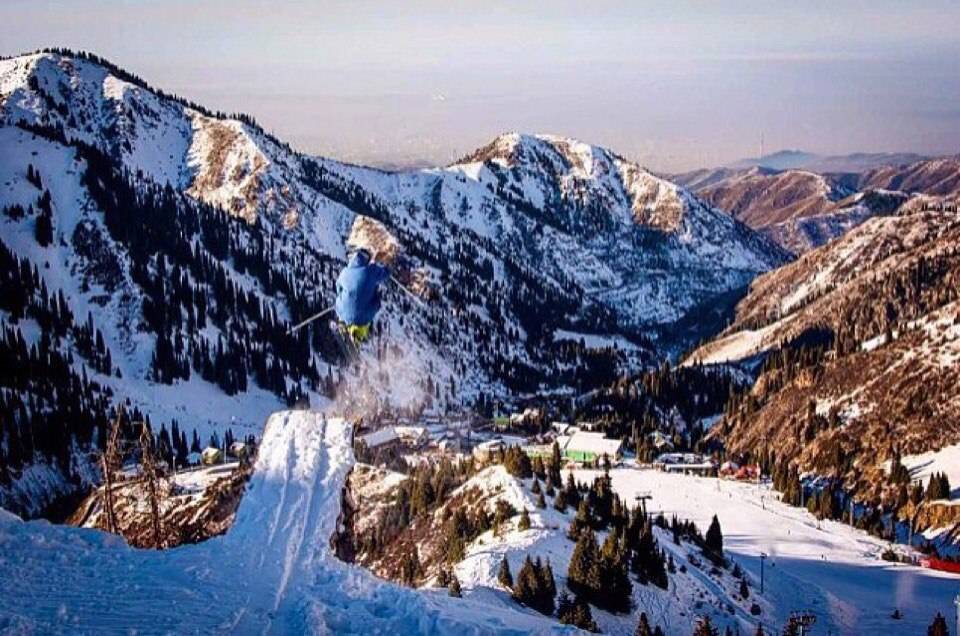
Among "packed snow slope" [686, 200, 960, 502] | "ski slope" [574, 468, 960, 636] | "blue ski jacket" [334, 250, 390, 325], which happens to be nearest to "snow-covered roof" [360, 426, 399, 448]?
"ski slope" [574, 468, 960, 636]

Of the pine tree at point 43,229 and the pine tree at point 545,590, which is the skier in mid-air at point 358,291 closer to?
the pine tree at point 545,590

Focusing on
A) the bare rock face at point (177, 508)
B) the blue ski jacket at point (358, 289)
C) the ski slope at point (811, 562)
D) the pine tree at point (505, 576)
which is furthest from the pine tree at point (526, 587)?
the ski slope at point (811, 562)

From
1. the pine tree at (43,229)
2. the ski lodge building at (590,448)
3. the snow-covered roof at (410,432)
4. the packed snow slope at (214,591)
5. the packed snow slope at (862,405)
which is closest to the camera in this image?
the packed snow slope at (214,591)

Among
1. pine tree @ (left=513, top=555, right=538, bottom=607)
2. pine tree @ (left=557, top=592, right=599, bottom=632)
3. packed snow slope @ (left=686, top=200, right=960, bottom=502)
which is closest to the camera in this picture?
pine tree @ (left=557, top=592, right=599, bottom=632)

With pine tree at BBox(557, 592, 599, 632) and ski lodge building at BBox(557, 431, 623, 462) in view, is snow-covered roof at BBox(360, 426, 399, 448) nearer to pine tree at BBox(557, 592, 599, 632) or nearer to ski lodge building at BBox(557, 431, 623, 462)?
ski lodge building at BBox(557, 431, 623, 462)

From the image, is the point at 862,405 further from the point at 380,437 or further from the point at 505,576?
the point at 505,576

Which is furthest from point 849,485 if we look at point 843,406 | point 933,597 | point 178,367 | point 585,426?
point 178,367
